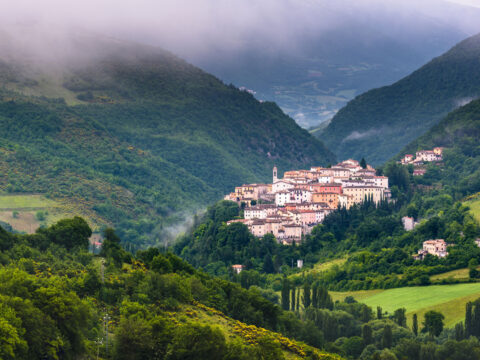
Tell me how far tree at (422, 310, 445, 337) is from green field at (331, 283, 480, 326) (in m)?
2.06

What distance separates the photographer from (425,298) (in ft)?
304

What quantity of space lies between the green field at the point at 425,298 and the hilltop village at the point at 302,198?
54.1 feet

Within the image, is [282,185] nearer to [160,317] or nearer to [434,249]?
[434,249]

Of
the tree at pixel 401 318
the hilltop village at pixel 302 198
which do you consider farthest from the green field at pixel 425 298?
the hilltop village at pixel 302 198

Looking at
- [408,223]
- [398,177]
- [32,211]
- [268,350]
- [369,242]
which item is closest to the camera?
[268,350]

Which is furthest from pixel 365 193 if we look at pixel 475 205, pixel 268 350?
pixel 268 350

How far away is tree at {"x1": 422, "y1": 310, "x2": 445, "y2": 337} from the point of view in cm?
8194

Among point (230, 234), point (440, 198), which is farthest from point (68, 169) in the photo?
point (440, 198)

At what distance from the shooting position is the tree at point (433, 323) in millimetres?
81938

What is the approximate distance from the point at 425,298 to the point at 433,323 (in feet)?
32.2

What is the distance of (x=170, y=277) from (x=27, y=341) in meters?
19.7

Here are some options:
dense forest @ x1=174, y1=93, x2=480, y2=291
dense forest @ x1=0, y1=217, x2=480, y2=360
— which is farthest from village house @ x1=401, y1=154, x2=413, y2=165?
dense forest @ x1=0, y1=217, x2=480, y2=360

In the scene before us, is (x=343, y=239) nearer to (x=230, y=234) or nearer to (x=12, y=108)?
(x=230, y=234)

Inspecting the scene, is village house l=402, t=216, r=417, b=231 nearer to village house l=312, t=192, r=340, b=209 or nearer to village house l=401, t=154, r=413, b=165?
village house l=312, t=192, r=340, b=209
